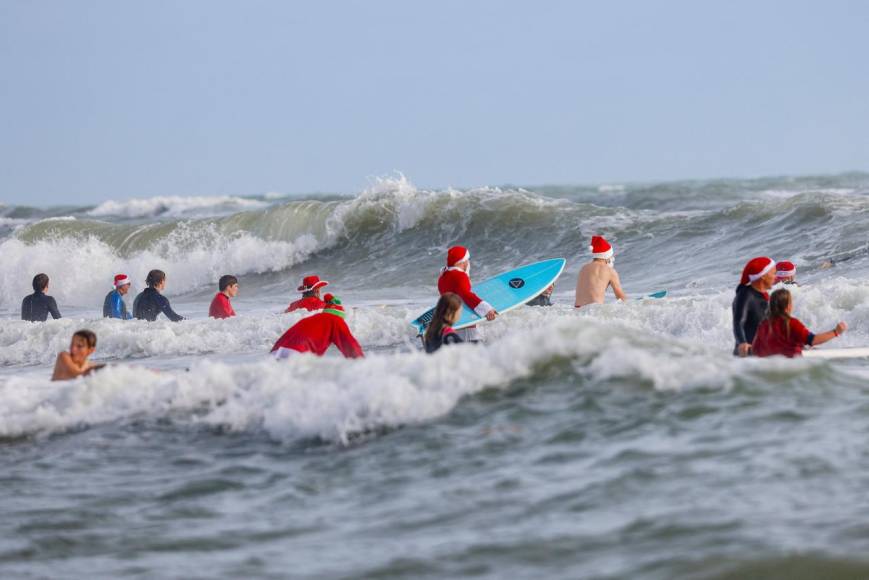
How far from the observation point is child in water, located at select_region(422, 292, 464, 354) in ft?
29.1

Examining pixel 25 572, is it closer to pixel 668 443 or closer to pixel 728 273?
pixel 668 443

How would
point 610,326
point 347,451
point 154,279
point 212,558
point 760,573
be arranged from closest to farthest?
point 760,573 < point 212,558 < point 347,451 < point 610,326 < point 154,279

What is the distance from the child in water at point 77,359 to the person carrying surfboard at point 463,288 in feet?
9.96

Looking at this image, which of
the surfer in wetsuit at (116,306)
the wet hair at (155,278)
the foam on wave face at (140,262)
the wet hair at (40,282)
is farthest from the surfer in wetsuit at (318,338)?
the foam on wave face at (140,262)

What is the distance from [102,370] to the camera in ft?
26.9

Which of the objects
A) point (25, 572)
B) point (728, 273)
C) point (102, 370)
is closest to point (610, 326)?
point (102, 370)

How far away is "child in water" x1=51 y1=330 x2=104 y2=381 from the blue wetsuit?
20.9ft

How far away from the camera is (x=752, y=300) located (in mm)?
8359

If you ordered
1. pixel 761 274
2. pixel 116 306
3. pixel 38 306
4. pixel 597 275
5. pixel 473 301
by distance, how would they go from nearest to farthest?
pixel 761 274 → pixel 473 301 → pixel 597 275 → pixel 116 306 → pixel 38 306

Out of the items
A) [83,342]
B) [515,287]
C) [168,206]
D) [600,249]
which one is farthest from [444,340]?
[168,206]

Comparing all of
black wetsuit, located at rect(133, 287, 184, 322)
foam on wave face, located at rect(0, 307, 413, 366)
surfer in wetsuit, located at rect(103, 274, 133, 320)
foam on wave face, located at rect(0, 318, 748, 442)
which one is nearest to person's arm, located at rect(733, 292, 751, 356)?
foam on wave face, located at rect(0, 318, 748, 442)

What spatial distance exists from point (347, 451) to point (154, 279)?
810cm

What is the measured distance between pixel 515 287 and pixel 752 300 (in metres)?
4.99

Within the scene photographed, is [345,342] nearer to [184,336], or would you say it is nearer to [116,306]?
[184,336]
